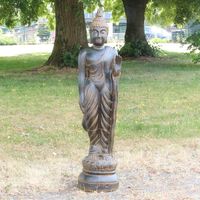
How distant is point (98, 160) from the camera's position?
6191 millimetres

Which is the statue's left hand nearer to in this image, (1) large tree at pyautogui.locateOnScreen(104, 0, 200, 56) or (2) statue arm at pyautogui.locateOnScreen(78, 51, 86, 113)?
(2) statue arm at pyautogui.locateOnScreen(78, 51, 86, 113)

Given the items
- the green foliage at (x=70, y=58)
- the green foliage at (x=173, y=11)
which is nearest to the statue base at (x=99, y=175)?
the green foliage at (x=70, y=58)

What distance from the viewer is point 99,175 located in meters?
6.20

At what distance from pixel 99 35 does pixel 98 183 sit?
1.54 m

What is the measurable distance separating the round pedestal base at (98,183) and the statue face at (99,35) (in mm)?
1395

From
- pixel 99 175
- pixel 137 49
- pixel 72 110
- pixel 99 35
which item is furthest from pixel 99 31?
pixel 137 49

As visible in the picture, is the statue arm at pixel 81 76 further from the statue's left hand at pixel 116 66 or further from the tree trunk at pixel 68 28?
the tree trunk at pixel 68 28

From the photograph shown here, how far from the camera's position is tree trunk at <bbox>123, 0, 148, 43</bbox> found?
27.5 m

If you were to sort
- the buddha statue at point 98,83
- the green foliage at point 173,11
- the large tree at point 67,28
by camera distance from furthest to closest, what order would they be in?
1. the green foliage at point 173,11
2. the large tree at point 67,28
3. the buddha statue at point 98,83

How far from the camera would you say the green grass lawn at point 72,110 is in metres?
8.76

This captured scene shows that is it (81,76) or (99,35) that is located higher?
(99,35)

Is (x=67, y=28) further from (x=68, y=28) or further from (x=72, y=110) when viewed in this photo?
(x=72, y=110)

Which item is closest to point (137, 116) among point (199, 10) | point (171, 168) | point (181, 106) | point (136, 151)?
point (181, 106)

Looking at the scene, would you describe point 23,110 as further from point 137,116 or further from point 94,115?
point 94,115
